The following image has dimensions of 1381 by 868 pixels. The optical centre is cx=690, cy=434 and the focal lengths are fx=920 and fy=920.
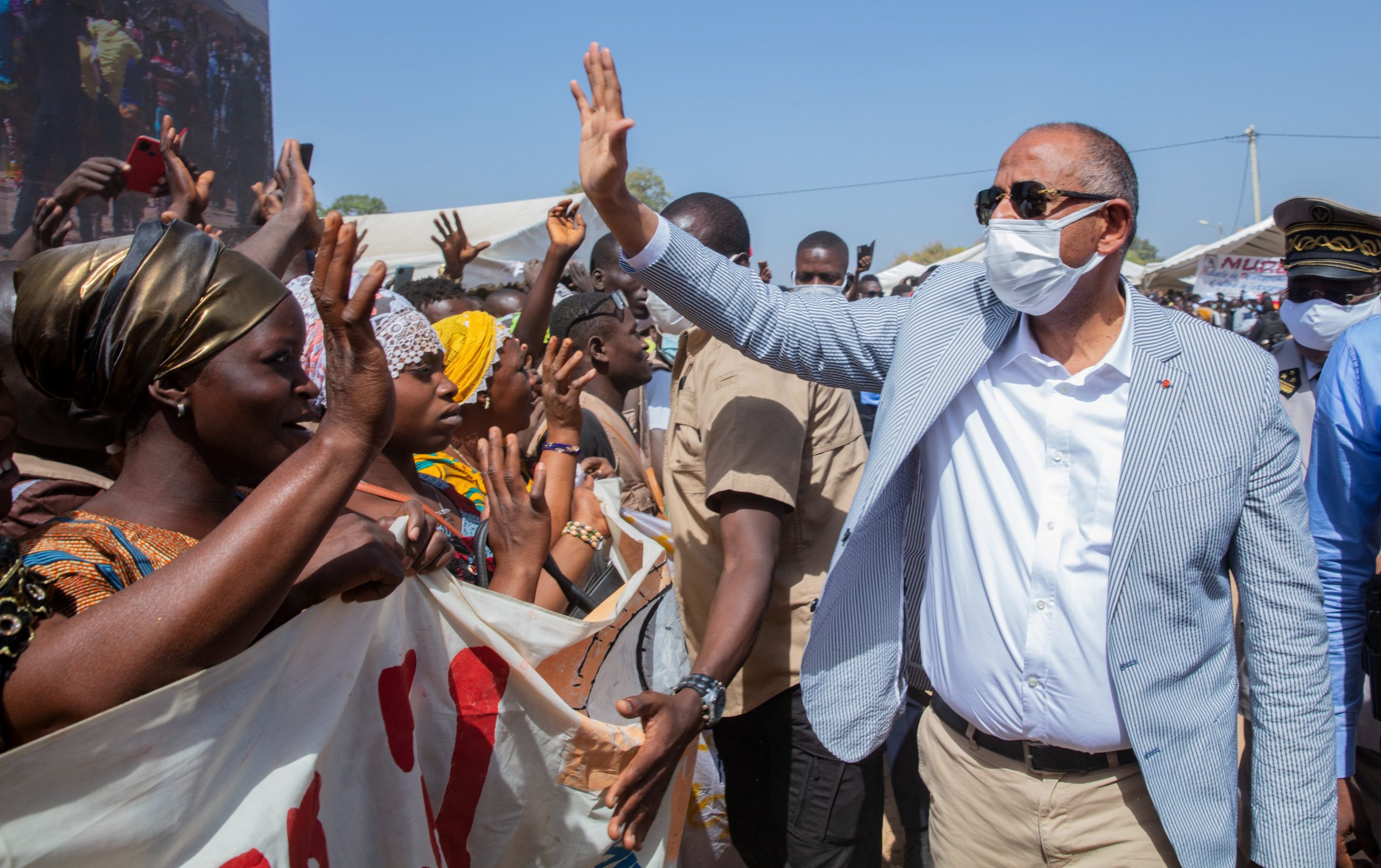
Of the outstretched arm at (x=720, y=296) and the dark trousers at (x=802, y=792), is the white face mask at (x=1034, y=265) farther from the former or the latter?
the dark trousers at (x=802, y=792)

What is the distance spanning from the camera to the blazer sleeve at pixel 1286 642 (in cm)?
193

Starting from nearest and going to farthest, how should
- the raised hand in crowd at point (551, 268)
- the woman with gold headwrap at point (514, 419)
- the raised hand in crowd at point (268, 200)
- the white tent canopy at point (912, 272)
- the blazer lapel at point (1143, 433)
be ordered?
the blazer lapel at point (1143, 433) < the woman with gold headwrap at point (514, 419) < the raised hand in crowd at point (551, 268) < the raised hand in crowd at point (268, 200) < the white tent canopy at point (912, 272)

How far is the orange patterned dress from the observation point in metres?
1.35

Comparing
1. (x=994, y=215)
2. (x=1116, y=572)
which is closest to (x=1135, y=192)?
(x=994, y=215)

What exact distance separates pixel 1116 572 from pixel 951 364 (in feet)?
1.87

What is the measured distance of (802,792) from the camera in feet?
9.01

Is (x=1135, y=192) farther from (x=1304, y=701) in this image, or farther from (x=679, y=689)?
(x=679, y=689)

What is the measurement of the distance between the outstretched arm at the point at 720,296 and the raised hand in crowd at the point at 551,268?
1.41 m

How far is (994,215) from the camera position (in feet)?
7.22

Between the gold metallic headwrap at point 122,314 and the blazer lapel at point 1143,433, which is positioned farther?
the blazer lapel at point 1143,433

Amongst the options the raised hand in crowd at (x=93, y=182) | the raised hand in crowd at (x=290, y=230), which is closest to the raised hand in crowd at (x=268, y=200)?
the raised hand in crowd at (x=93, y=182)

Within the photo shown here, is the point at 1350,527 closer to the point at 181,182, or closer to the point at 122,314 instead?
the point at 122,314

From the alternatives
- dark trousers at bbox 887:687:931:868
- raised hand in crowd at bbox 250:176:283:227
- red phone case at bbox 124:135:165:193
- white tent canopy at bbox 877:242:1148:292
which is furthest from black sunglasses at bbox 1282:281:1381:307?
white tent canopy at bbox 877:242:1148:292

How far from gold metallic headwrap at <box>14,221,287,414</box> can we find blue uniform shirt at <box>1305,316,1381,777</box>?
8.62 ft
